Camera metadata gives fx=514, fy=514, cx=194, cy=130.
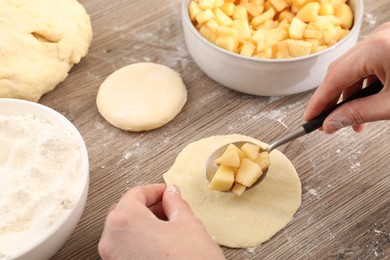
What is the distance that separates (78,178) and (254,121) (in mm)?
567

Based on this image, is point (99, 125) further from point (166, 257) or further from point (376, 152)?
point (376, 152)

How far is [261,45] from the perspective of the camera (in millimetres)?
1464

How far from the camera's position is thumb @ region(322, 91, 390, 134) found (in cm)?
107

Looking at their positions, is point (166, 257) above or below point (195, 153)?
above

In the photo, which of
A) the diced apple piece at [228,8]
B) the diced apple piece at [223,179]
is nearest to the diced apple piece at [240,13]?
the diced apple piece at [228,8]

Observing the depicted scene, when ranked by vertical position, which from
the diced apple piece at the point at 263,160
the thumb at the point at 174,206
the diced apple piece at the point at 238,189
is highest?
the thumb at the point at 174,206

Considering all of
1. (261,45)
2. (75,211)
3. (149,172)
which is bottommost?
(149,172)

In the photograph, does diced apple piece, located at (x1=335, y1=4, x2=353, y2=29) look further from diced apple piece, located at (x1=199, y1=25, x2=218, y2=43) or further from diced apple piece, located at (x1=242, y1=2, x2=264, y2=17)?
diced apple piece, located at (x1=199, y1=25, x2=218, y2=43)

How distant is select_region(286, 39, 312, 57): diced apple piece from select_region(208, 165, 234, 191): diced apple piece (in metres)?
0.42

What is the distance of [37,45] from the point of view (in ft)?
4.96

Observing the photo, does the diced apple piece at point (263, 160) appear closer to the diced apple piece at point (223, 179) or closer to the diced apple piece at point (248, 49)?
the diced apple piece at point (223, 179)

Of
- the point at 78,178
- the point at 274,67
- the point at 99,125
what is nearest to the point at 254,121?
the point at 274,67

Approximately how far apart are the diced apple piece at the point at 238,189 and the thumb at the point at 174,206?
0.69 ft

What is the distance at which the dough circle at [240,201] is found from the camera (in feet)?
4.02
